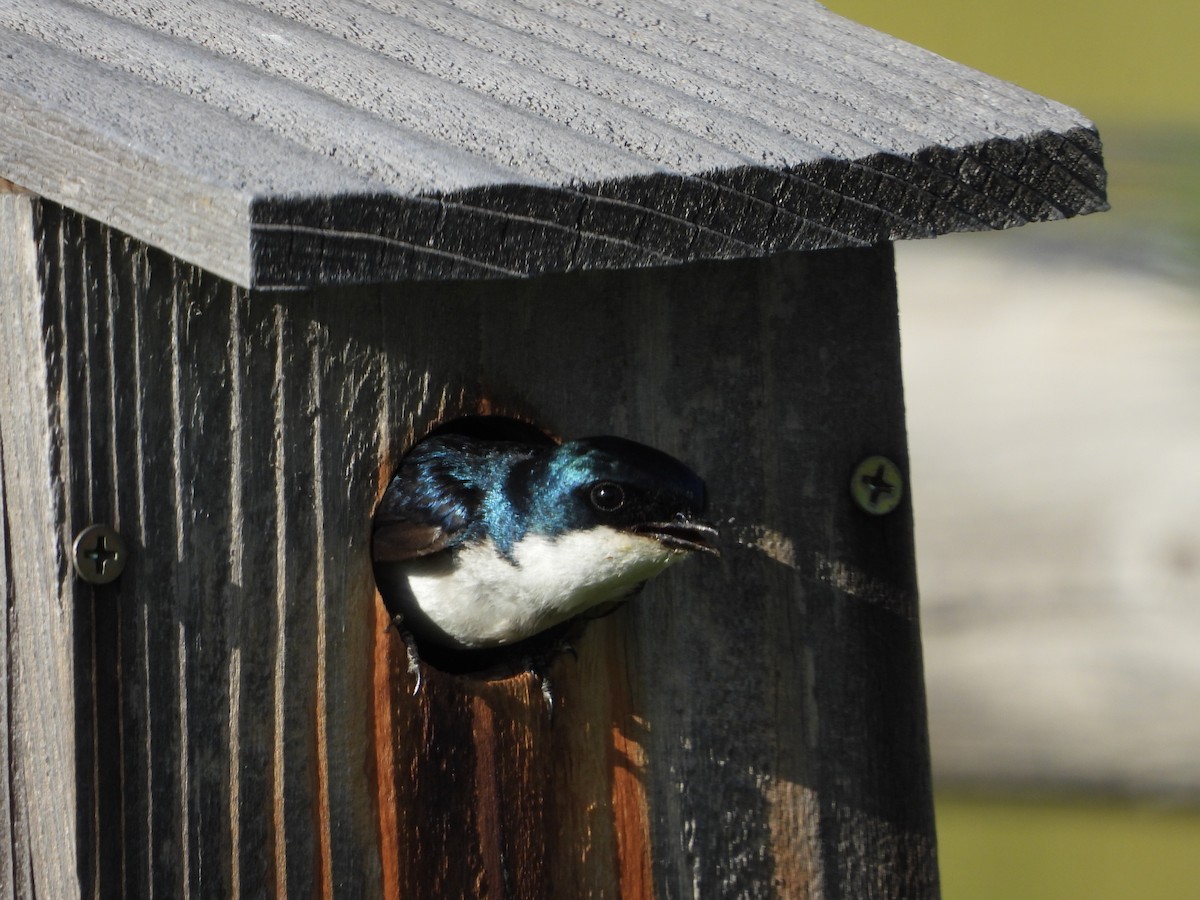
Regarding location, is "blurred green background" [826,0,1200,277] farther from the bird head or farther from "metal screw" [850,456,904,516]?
the bird head

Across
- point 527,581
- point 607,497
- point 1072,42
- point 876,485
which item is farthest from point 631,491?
point 1072,42

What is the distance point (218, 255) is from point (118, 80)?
27cm

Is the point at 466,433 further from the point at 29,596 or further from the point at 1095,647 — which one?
the point at 1095,647

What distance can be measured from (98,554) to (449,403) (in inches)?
14.8

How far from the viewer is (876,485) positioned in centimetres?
202

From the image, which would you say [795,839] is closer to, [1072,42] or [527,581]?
[527,581]

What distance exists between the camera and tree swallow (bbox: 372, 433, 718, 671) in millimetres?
Result: 1705

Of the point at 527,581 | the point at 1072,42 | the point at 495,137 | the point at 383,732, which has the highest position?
the point at 1072,42

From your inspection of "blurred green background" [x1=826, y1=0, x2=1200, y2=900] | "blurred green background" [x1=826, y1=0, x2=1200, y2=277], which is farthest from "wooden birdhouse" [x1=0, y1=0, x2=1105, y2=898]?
"blurred green background" [x1=826, y1=0, x2=1200, y2=277]

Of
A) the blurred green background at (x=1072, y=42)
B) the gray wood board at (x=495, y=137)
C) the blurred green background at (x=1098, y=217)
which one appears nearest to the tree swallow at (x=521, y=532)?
the gray wood board at (x=495, y=137)

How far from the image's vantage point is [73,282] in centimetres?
148

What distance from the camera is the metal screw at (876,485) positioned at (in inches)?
78.7

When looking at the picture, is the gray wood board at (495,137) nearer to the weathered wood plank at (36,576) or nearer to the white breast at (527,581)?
the weathered wood plank at (36,576)

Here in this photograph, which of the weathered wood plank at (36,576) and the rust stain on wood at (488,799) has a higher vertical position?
the weathered wood plank at (36,576)
